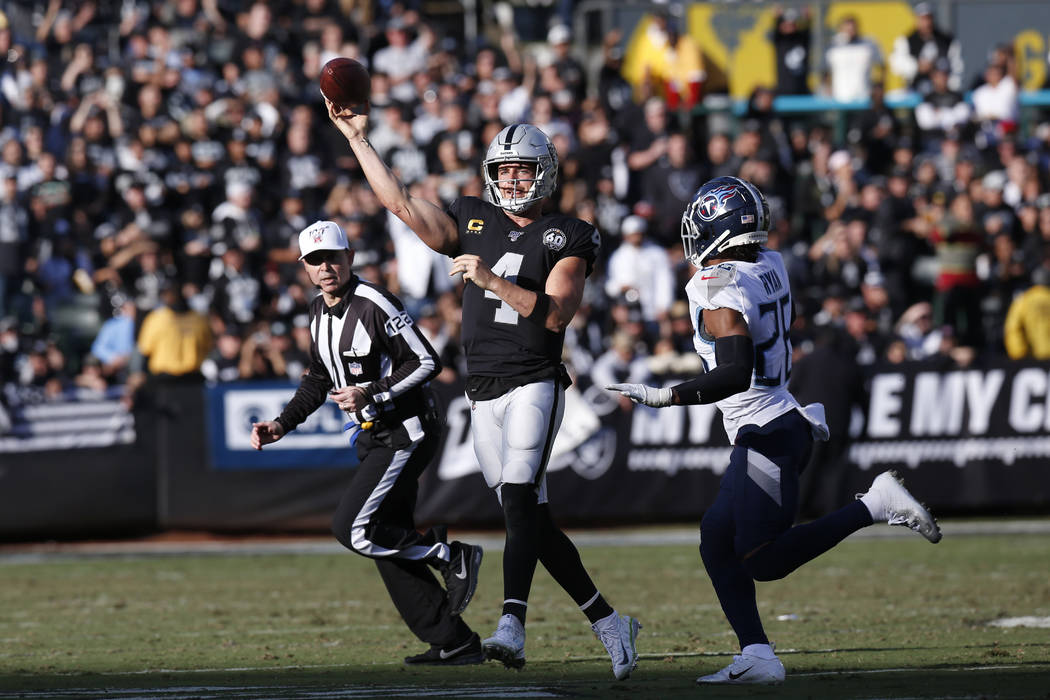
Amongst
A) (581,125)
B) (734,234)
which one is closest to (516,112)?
(581,125)

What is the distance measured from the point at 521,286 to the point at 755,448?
1150 mm

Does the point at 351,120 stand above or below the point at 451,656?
above

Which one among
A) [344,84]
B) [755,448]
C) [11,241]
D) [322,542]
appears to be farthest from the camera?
[11,241]

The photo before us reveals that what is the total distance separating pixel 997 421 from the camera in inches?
584

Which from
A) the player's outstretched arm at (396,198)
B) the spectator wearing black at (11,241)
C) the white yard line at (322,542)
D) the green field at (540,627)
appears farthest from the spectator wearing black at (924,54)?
the player's outstretched arm at (396,198)

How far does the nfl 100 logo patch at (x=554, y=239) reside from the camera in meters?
6.59

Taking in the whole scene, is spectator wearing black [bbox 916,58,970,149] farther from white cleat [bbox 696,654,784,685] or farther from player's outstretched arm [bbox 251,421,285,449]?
white cleat [bbox 696,654,784,685]

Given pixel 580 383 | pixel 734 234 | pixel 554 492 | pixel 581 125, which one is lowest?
pixel 554 492

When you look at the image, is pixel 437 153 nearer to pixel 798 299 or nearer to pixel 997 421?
pixel 798 299

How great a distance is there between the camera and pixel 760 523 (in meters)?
6.14

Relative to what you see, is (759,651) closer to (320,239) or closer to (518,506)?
(518,506)

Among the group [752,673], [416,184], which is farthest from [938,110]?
[752,673]

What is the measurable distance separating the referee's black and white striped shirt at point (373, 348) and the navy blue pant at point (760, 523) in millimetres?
1729

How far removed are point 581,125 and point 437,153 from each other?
179 cm
